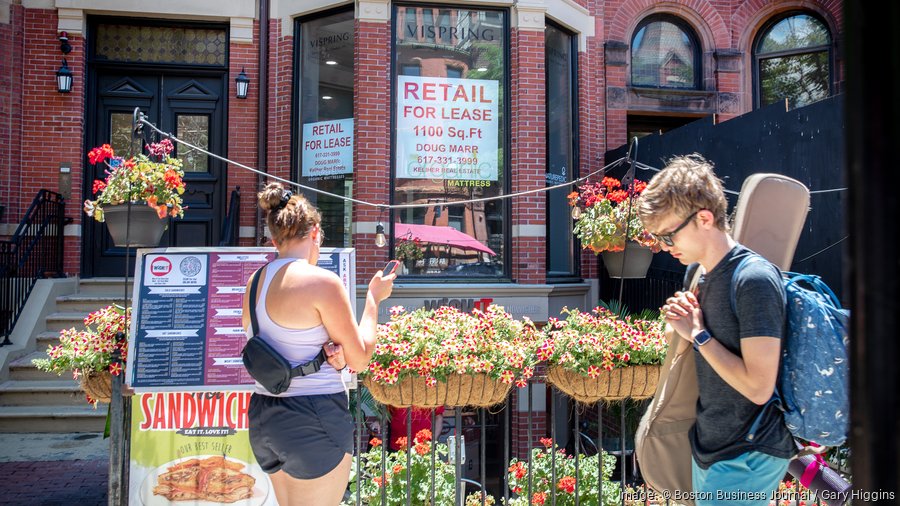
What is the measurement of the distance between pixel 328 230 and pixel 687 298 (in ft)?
23.2

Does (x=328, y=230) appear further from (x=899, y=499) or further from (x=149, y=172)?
(x=899, y=499)

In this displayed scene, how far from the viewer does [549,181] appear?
9305 millimetres

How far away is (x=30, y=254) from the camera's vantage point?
843cm

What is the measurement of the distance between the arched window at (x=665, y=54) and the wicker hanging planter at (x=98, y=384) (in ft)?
29.4

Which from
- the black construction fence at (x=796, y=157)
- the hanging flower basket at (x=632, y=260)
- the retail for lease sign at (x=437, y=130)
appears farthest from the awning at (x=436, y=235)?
the black construction fence at (x=796, y=157)

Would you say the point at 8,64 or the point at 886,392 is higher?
the point at 8,64

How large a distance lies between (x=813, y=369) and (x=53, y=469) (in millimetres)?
6330

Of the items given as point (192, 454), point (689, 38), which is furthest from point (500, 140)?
point (192, 454)

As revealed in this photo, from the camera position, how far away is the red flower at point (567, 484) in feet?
13.5

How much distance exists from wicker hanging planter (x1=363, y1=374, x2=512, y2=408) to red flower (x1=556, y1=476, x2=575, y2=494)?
93cm

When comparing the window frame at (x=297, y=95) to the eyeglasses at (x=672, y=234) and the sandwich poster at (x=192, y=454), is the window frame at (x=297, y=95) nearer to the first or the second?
the sandwich poster at (x=192, y=454)

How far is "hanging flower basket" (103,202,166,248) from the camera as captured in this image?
5.17m

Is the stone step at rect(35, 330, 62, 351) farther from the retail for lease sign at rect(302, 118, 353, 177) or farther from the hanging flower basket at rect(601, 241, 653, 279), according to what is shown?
the hanging flower basket at rect(601, 241, 653, 279)

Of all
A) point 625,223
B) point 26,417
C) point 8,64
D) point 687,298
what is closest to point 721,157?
point 625,223
